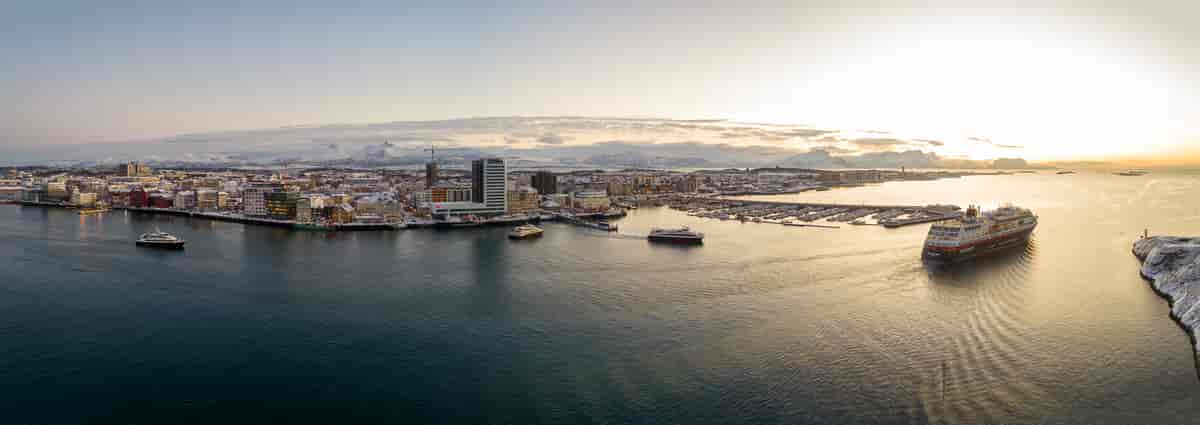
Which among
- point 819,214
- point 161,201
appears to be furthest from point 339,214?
point 819,214

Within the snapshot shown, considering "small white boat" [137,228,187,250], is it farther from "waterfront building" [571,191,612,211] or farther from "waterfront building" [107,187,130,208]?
"waterfront building" [107,187,130,208]

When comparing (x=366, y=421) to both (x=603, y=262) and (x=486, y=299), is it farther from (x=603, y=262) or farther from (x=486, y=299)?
(x=603, y=262)

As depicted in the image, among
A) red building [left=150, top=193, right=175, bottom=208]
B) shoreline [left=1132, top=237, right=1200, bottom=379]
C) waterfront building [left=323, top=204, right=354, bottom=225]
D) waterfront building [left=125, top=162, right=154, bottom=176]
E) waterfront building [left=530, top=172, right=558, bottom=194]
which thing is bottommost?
shoreline [left=1132, top=237, right=1200, bottom=379]

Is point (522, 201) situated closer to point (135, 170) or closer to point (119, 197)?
point (119, 197)

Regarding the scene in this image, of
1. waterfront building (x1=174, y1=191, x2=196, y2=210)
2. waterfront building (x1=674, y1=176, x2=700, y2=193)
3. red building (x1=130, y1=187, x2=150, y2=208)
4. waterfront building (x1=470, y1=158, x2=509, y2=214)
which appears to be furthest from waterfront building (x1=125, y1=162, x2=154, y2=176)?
waterfront building (x1=674, y1=176, x2=700, y2=193)

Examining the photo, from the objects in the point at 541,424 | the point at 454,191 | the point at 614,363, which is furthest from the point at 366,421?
the point at 454,191

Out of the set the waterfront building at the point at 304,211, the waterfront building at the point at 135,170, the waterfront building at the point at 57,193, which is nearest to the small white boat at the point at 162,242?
the waterfront building at the point at 304,211
